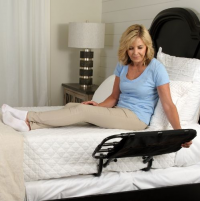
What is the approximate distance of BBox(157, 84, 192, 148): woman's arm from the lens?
2031mm

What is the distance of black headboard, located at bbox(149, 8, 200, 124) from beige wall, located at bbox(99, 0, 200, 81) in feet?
0.35

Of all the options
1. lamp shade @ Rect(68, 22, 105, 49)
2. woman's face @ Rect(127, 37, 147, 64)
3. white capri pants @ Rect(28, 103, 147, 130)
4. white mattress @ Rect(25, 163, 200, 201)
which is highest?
lamp shade @ Rect(68, 22, 105, 49)

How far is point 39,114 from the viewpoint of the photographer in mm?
2020

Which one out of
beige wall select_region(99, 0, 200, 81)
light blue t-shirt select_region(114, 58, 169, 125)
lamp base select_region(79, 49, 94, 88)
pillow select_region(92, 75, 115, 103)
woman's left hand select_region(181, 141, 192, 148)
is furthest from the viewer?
lamp base select_region(79, 49, 94, 88)

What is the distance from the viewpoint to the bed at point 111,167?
1.83m

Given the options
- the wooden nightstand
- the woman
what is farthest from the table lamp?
the woman

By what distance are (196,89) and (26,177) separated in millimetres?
1275

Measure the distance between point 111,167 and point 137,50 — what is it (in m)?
0.79

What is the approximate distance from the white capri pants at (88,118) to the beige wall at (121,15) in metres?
1.08

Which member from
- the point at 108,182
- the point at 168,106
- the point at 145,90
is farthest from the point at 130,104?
the point at 108,182

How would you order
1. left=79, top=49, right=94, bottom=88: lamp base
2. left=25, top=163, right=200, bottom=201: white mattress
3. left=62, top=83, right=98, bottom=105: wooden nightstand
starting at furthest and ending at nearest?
left=79, top=49, right=94, bottom=88: lamp base, left=62, top=83, right=98, bottom=105: wooden nightstand, left=25, top=163, right=200, bottom=201: white mattress

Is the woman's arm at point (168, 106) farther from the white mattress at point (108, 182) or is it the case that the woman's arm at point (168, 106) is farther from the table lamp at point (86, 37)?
the table lamp at point (86, 37)

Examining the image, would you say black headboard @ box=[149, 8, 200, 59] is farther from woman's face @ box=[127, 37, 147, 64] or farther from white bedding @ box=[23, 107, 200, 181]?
white bedding @ box=[23, 107, 200, 181]

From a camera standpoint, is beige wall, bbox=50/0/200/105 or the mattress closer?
the mattress
